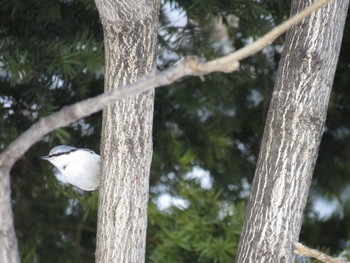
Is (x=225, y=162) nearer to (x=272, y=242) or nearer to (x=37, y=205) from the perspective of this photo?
(x=37, y=205)

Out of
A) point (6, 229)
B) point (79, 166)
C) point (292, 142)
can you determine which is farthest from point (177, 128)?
point (6, 229)

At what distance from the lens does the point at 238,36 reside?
1.96 metres

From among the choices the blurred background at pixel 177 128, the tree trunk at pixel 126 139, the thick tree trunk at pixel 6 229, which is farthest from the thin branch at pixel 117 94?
the blurred background at pixel 177 128

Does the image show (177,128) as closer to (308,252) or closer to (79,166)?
(79,166)

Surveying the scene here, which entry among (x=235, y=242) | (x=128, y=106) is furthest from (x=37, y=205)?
(x=128, y=106)

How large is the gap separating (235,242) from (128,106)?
739 millimetres

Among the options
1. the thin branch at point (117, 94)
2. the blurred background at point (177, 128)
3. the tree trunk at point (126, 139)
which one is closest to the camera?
A: the thin branch at point (117, 94)

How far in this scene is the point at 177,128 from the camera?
210cm

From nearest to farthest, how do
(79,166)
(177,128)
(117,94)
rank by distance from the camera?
(117,94) → (79,166) → (177,128)

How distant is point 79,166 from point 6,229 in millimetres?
517

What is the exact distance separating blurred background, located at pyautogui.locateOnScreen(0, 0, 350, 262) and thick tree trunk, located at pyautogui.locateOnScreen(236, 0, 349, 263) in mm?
453

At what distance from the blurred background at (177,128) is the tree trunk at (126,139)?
0.39 meters

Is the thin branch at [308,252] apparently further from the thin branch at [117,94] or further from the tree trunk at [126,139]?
the thin branch at [117,94]

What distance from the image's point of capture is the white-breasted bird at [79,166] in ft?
4.77
